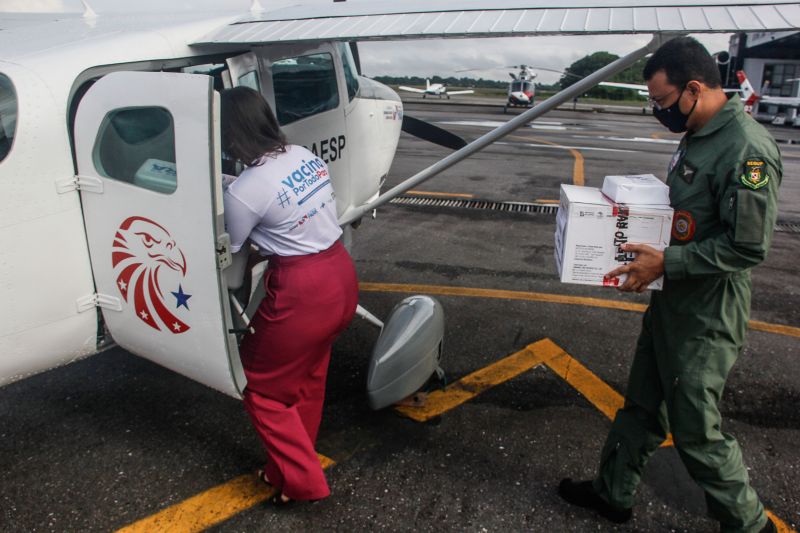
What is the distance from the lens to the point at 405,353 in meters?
3.07

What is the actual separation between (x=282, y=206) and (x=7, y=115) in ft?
3.73

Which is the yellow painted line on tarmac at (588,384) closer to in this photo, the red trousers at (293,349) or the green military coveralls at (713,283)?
the green military coveralls at (713,283)

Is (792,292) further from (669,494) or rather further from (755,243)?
(755,243)

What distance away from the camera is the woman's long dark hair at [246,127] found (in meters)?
2.26

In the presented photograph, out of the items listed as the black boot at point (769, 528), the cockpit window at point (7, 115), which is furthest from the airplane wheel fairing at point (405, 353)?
the cockpit window at point (7, 115)

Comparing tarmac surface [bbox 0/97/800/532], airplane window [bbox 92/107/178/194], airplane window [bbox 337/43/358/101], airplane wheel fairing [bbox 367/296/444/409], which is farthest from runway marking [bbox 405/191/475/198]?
airplane window [bbox 92/107/178/194]

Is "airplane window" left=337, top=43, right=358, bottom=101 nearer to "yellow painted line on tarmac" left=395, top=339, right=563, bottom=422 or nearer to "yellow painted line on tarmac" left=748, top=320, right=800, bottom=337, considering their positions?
"yellow painted line on tarmac" left=395, top=339, right=563, bottom=422

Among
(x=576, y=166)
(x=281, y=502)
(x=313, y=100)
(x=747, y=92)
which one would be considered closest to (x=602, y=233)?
(x=281, y=502)

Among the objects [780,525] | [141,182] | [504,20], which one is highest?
[504,20]

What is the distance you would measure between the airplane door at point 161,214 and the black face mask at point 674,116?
5.38 feet

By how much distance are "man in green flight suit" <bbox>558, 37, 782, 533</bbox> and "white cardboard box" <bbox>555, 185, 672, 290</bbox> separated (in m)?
0.05

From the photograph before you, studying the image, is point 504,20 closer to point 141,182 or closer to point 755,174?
point 755,174

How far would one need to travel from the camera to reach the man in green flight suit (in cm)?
192

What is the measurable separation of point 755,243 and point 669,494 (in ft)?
4.47
